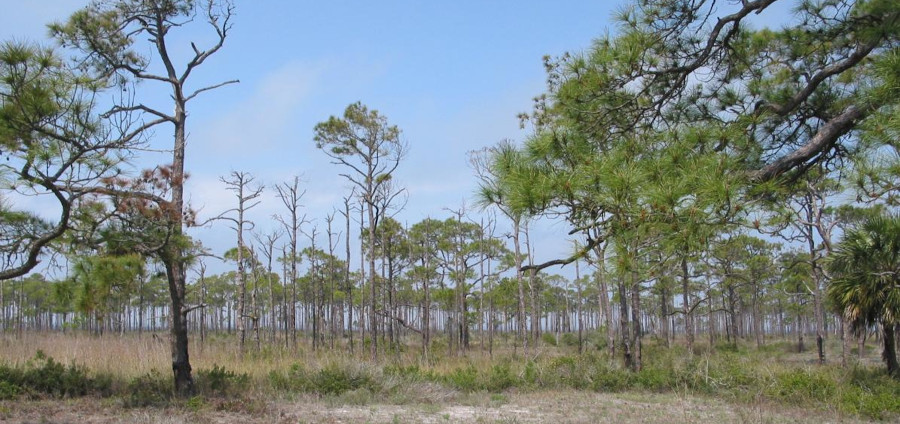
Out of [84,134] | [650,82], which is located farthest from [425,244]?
[650,82]

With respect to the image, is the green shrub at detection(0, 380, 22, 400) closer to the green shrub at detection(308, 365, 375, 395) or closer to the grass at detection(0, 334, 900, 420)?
the grass at detection(0, 334, 900, 420)

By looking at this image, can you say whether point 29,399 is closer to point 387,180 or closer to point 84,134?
point 84,134

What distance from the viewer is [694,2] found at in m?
3.11

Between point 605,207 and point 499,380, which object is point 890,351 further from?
point 605,207

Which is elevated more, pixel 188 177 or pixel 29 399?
pixel 188 177

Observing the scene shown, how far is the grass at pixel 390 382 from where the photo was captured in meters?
8.09

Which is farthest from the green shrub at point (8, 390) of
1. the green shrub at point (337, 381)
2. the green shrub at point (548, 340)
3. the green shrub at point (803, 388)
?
the green shrub at point (548, 340)

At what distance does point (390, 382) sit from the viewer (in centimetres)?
972

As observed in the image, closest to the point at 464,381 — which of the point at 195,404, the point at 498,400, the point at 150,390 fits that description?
the point at 498,400

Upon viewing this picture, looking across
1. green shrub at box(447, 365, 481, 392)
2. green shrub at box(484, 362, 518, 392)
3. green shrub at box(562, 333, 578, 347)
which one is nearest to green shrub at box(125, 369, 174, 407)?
green shrub at box(447, 365, 481, 392)

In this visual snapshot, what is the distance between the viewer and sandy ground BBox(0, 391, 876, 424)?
6.71 metres

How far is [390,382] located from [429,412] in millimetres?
2006

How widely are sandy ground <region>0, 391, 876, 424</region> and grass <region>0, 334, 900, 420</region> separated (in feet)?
0.53

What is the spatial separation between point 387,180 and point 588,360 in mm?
9171
